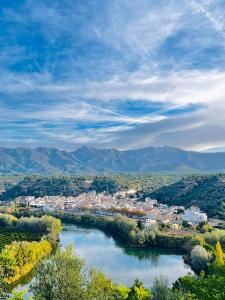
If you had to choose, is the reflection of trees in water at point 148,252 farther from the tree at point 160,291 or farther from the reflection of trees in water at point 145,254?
the tree at point 160,291

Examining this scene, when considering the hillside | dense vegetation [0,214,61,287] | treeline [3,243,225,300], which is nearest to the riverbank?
dense vegetation [0,214,61,287]

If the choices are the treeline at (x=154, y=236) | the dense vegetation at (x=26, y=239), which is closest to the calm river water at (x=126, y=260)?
the treeline at (x=154, y=236)

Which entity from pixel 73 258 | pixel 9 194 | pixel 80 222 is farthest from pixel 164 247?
pixel 9 194

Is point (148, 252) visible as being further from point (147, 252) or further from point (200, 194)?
point (200, 194)

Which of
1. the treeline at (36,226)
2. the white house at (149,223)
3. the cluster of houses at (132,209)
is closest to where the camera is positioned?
the treeline at (36,226)

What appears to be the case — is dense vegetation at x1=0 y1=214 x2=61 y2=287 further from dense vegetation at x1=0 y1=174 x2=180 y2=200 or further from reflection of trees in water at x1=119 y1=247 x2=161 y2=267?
dense vegetation at x1=0 y1=174 x2=180 y2=200

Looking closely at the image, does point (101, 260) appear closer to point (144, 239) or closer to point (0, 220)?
point (144, 239)
